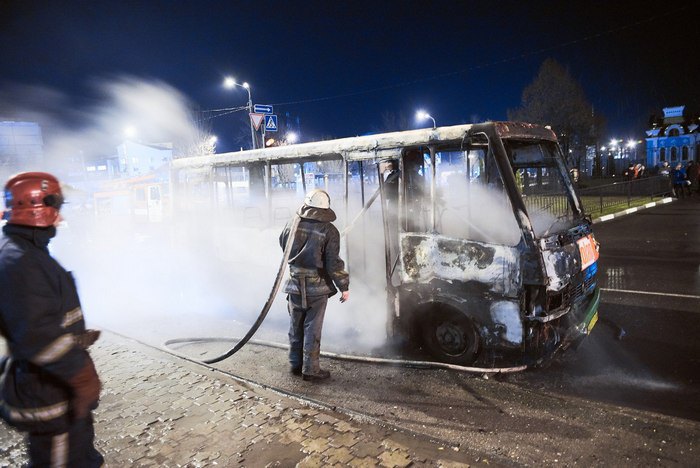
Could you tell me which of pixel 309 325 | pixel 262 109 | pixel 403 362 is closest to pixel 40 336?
pixel 309 325

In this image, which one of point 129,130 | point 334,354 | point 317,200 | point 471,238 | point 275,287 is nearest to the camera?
point 471,238

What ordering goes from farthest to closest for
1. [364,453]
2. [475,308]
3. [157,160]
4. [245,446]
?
[157,160], [475,308], [245,446], [364,453]

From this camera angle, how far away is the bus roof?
179 inches

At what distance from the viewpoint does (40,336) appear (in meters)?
2.05

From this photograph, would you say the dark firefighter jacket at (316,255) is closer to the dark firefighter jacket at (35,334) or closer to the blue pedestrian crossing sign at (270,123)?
the dark firefighter jacket at (35,334)

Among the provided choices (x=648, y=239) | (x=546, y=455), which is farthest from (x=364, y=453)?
(x=648, y=239)

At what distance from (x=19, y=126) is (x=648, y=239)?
63789 mm

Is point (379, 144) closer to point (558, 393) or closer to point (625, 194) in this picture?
point (558, 393)

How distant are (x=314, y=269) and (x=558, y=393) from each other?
2.72m

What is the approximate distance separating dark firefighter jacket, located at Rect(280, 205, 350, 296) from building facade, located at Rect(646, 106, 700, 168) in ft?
222

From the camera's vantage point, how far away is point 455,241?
460 cm

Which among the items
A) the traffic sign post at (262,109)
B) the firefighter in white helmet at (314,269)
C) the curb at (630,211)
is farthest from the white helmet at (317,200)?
the curb at (630,211)

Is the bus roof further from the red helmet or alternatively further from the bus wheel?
the red helmet

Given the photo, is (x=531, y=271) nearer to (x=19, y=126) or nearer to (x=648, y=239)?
(x=648, y=239)
